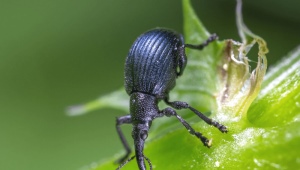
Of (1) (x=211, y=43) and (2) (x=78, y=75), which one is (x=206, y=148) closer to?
(1) (x=211, y=43)

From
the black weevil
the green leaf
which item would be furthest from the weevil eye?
the black weevil

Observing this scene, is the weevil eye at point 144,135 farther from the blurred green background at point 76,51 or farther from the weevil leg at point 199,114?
the blurred green background at point 76,51

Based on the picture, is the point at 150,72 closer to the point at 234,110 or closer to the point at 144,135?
the point at 144,135

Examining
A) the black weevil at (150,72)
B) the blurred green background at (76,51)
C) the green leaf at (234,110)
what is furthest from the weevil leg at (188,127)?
the blurred green background at (76,51)

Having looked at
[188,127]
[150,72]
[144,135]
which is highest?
[150,72]

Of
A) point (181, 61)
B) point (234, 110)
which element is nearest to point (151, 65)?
point (181, 61)
